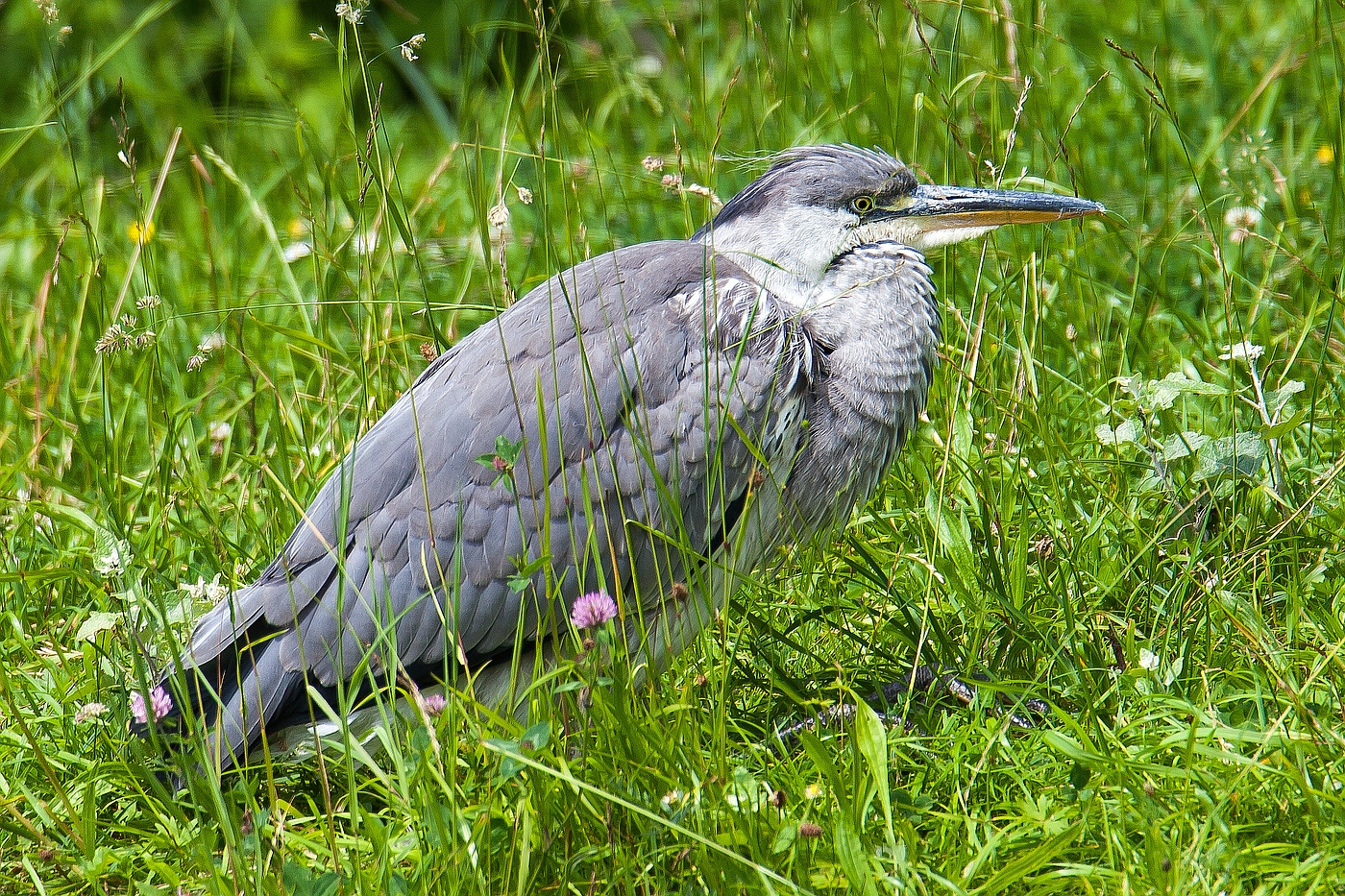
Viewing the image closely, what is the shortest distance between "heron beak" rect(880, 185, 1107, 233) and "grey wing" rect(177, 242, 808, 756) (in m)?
0.65

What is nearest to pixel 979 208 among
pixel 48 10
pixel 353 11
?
pixel 353 11

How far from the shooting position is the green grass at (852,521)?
2143mm

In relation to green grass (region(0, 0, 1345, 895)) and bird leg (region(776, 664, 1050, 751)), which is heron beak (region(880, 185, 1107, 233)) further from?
bird leg (region(776, 664, 1050, 751))

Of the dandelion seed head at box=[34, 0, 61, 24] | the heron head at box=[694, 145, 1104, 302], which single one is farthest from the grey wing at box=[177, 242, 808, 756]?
the dandelion seed head at box=[34, 0, 61, 24]

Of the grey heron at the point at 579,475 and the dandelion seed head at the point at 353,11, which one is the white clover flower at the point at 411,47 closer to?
the dandelion seed head at the point at 353,11

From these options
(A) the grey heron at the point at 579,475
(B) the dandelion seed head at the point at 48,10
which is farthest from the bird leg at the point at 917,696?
(B) the dandelion seed head at the point at 48,10

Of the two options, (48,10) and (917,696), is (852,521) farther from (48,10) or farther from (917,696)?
(48,10)

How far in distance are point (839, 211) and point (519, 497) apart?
3.90 ft

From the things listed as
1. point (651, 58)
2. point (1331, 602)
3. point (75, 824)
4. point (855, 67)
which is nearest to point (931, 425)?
point (1331, 602)

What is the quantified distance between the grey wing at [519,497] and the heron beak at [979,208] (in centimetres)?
65

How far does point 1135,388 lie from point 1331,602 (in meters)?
0.60

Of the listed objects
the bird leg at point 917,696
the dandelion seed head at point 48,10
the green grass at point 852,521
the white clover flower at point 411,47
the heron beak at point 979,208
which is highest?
the dandelion seed head at point 48,10

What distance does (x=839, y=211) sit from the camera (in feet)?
11.2

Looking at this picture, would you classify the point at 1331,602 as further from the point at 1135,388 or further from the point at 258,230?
the point at 258,230
